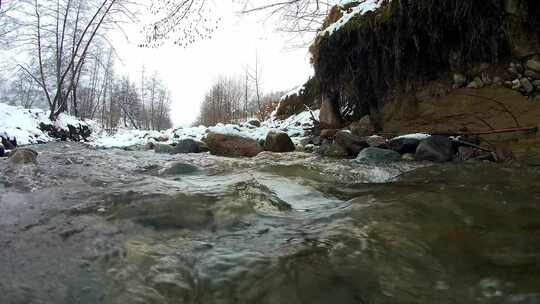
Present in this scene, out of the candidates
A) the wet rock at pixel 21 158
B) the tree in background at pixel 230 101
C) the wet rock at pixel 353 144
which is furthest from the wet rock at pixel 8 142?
the tree in background at pixel 230 101

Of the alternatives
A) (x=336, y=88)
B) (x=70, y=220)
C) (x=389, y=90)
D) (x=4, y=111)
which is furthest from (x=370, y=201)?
(x=4, y=111)

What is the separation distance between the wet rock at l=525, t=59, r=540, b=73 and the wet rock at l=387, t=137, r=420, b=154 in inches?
60.4

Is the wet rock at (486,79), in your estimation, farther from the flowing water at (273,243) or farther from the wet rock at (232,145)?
the wet rock at (232,145)

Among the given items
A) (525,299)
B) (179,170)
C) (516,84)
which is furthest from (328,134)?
(525,299)

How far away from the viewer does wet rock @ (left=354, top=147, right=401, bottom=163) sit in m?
4.13

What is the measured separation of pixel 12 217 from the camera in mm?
1806

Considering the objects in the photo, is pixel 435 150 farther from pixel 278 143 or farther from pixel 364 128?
pixel 278 143

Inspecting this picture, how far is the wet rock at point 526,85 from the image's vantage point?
158 inches

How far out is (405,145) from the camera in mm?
4477

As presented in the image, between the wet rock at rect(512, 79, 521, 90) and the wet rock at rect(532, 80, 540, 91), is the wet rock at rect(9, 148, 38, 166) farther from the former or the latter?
the wet rock at rect(532, 80, 540, 91)

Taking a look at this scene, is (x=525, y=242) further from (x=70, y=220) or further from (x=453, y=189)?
(x=70, y=220)

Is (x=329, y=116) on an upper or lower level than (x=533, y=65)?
lower

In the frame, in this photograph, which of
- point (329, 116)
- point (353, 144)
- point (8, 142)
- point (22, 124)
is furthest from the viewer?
point (22, 124)

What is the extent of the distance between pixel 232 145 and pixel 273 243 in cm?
496
